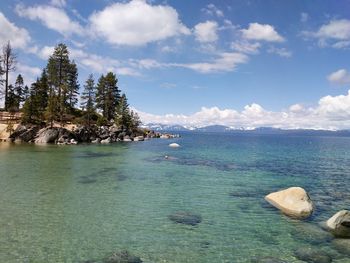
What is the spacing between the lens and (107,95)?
12281 cm

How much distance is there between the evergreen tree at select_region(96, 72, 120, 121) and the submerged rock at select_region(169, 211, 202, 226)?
103 meters

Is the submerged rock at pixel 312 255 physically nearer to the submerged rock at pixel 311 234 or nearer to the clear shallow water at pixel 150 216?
the clear shallow water at pixel 150 216

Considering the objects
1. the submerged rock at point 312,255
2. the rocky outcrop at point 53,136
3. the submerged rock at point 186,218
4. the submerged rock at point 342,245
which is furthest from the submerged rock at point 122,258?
the rocky outcrop at point 53,136

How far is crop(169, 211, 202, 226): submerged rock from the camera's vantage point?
2116 cm

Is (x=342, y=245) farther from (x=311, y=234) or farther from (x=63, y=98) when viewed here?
(x=63, y=98)

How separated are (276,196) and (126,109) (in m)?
97.9

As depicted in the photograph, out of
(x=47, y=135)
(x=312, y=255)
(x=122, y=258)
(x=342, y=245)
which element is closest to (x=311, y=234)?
(x=342, y=245)

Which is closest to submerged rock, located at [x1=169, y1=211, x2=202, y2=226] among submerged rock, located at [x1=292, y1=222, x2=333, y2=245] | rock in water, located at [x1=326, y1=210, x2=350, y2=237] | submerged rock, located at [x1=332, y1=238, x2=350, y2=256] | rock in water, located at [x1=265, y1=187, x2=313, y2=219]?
submerged rock, located at [x1=292, y1=222, x2=333, y2=245]

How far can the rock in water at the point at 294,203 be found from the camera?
23.9 m

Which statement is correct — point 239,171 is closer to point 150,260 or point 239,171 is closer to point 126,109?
point 150,260

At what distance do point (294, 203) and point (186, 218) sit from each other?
9.23m

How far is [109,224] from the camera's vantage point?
20484mm

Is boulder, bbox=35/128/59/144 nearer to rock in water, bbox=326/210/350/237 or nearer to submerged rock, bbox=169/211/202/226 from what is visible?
submerged rock, bbox=169/211/202/226

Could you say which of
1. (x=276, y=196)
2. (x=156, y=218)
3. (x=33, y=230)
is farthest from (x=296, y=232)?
(x=33, y=230)
